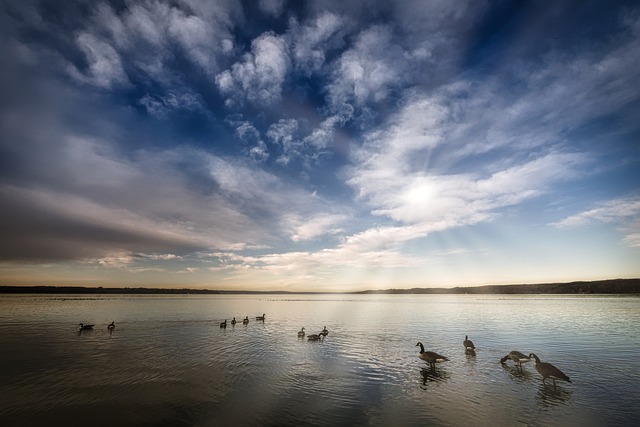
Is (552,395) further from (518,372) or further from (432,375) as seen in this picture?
(432,375)

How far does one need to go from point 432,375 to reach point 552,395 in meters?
5.56

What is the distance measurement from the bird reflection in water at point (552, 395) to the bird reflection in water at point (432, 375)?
4.33 meters

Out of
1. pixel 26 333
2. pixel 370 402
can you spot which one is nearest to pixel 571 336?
pixel 370 402

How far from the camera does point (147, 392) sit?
1456 centimetres

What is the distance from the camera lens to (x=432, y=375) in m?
17.6

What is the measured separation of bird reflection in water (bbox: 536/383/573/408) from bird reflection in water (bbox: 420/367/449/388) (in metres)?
4.33

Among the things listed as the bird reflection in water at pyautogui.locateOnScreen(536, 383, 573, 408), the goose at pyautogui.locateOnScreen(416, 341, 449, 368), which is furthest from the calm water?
the goose at pyautogui.locateOnScreen(416, 341, 449, 368)

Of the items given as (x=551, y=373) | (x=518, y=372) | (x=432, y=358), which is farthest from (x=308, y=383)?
(x=518, y=372)

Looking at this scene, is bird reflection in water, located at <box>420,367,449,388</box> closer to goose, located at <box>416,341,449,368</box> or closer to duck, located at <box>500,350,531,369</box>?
goose, located at <box>416,341,449,368</box>

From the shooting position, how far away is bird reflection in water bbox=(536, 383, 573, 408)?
521 inches

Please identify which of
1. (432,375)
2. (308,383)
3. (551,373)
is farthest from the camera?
(432,375)

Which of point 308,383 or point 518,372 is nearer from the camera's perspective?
point 308,383

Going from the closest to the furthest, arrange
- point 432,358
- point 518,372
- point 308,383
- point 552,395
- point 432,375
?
point 552,395
point 308,383
point 432,375
point 518,372
point 432,358

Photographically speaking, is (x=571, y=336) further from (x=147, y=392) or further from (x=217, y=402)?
(x=147, y=392)
